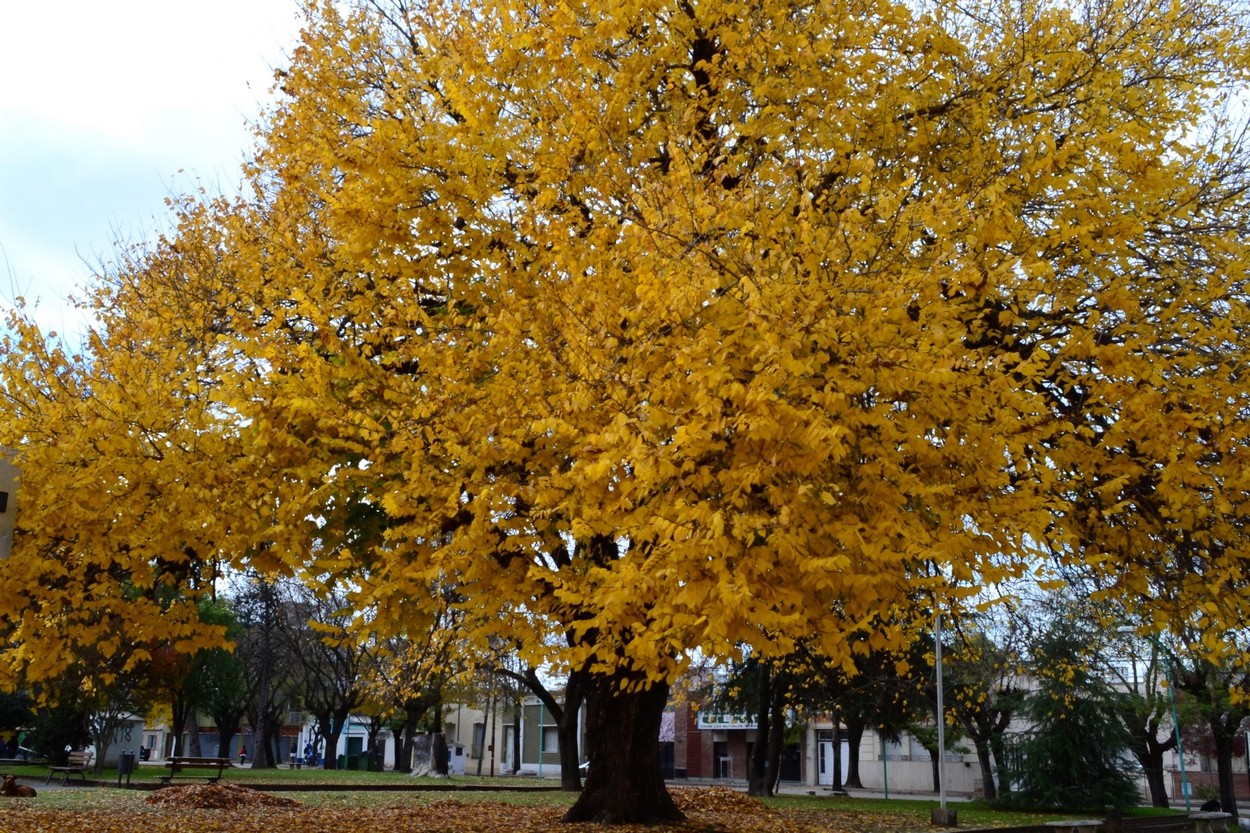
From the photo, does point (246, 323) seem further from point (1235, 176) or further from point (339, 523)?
point (1235, 176)

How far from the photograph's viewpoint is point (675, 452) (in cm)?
546

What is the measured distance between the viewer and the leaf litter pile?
11344mm

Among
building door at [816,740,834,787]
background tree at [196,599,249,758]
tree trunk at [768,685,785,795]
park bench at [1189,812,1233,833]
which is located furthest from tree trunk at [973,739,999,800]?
building door at [816,740,834,787]

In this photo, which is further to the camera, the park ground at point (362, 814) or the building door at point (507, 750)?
the building door at point (507, 750)

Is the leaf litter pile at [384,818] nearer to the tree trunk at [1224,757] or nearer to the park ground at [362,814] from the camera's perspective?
the park ground at [362,814]

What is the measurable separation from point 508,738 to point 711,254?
6850cm

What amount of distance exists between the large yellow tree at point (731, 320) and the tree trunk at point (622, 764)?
9.94ft

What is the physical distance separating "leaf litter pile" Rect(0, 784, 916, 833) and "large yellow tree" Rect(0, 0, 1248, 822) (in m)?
4.16

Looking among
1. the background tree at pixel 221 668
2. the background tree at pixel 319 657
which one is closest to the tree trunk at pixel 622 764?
the background tree at pixel 221 668

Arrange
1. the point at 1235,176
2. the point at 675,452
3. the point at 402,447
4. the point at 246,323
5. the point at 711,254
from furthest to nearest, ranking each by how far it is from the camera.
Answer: the point at 1235,176, the point at 246,323, the point at 402,447, the point at 711,254, the point at 675,452

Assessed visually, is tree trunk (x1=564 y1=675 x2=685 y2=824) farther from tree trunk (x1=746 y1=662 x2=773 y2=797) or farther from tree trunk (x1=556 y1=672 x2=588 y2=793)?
tree trunk (x1=746 y1=662 x2=773 y2=797)

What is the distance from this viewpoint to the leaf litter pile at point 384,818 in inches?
447

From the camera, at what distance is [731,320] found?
19.3ft

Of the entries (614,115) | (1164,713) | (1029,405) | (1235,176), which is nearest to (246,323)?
(614,115)
